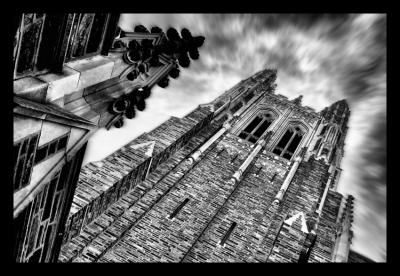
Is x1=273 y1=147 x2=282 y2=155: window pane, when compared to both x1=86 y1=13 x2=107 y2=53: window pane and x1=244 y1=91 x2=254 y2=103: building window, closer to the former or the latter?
x1=244 y1=91 x2=254 y2=103: building window

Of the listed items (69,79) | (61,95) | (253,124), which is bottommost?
(253,124)

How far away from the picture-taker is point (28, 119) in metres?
3.95

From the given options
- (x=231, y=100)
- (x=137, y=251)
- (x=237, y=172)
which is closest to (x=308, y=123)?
(x=231, y=100)

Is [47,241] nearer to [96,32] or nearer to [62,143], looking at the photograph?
[62,143]

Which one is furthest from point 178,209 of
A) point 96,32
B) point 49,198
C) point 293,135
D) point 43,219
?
point 293,135

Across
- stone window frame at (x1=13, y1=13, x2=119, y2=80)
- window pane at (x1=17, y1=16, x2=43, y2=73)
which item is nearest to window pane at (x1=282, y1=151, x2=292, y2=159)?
stone window frame at (x1=13, y1=13, x2=119, y2=80)

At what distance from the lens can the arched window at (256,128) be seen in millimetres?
24672

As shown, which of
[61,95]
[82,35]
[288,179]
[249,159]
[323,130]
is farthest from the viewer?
[323,130]

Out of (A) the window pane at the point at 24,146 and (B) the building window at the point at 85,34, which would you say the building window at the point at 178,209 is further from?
(A) the window pane at the point at 24,146

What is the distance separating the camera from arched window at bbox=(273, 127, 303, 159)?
81.3ft

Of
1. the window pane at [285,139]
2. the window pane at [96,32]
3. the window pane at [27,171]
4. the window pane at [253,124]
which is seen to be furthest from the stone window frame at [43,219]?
the window pane at [285,139]

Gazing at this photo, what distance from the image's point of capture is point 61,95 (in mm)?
5262

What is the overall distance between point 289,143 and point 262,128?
235 cm
